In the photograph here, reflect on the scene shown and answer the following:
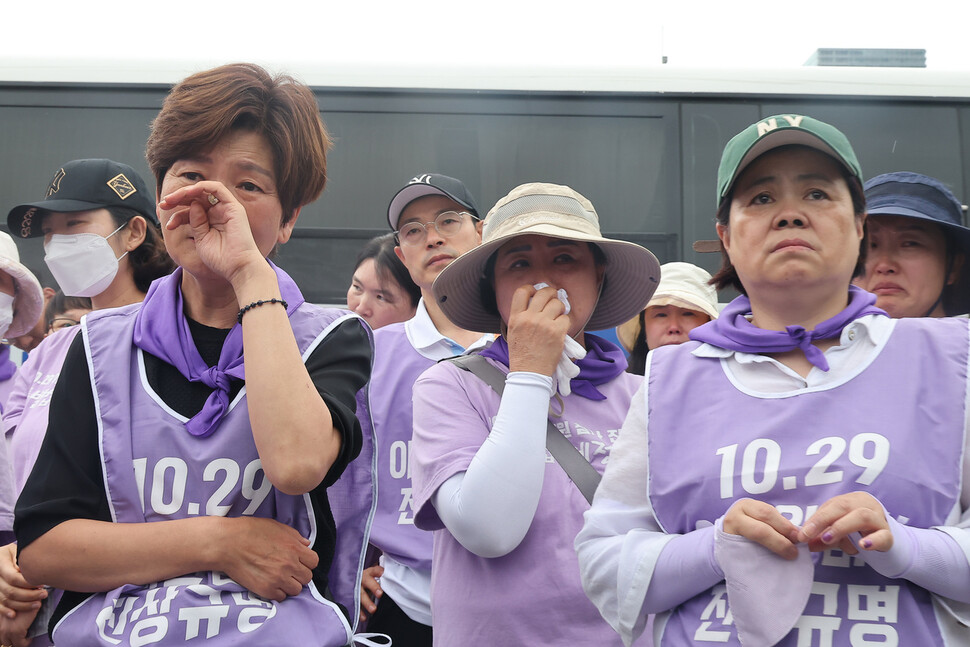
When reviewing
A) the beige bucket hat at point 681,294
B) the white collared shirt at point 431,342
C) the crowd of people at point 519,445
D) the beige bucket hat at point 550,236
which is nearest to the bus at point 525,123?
the beige bucket hat at point 681,294

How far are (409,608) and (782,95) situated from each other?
5.50 m

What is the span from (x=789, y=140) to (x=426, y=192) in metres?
2.28

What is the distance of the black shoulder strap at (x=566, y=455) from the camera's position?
235 centimetres

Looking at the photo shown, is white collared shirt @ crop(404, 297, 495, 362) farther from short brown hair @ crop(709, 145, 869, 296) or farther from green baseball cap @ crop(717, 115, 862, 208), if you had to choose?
green baseball cap @ crop(717, 115, 862, 208)

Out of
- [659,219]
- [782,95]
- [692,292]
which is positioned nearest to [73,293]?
[692,292]

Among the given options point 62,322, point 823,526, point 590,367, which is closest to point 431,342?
point 590,367

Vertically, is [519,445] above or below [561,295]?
below

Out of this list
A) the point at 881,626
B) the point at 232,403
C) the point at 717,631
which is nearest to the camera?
the point at 881,626

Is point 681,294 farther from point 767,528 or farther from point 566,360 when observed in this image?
point 767,528

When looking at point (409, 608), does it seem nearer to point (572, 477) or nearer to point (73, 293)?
point (572, 477)

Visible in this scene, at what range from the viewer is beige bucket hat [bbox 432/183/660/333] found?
2.59 meters

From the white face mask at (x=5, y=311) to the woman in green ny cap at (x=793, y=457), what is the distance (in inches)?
106

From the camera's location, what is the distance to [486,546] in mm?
2197

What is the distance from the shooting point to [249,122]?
2.23 meters
